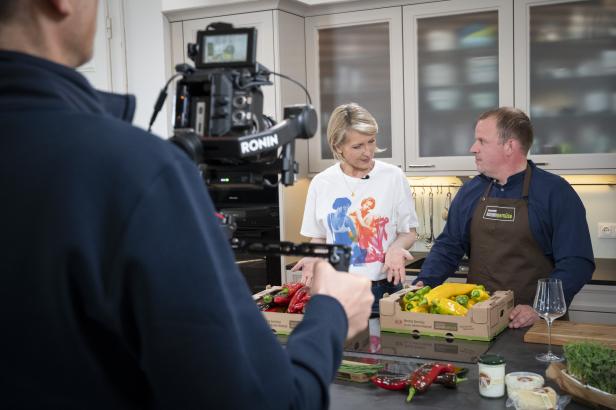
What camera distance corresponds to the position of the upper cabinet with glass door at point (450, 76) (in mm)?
3904

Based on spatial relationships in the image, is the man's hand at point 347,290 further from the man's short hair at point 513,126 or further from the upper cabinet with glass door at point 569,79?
the upper cabinet with glass door at point 569,79

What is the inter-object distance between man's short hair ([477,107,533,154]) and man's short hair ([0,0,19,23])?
8.54ft

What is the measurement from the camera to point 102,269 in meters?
0.65

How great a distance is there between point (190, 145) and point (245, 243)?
0.65 feet

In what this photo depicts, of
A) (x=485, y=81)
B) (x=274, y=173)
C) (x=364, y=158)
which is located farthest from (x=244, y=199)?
(x=274, y=173)

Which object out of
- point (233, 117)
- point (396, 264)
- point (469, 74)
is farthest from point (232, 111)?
point (469, 74)

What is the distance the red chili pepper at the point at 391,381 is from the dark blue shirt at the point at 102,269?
1.12 m

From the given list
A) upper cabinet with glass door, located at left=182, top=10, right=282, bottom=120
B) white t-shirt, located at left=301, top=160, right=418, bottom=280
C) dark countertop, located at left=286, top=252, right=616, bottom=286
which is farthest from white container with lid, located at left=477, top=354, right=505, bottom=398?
upper cabinet with glass door, located at left=182, top=10, right=282, bottom=120

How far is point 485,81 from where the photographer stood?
155 inches

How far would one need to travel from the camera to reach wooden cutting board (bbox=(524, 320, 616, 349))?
6.96ft

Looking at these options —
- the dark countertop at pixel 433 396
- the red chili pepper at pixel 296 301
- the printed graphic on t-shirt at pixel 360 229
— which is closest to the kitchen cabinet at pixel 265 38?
the printed graphic on t-shirt at pixel 360 229

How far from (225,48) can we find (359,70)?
3.17 meters

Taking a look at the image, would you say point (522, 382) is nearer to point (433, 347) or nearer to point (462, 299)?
point (433, 347)

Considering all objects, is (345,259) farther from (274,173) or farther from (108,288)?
(108,288)
